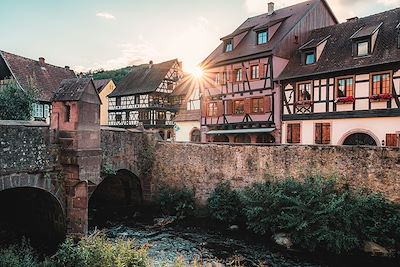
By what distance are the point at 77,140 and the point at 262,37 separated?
56.1ft

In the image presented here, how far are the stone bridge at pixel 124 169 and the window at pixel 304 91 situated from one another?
20.7ft

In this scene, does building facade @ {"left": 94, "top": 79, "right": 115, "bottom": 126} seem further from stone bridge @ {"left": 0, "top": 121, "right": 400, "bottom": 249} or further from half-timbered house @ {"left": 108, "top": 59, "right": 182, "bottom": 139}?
stone bridge @ {"left": 0, "top": 121, "right": 400, "bottom": 249}

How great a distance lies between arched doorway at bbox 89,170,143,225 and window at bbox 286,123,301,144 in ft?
31.6

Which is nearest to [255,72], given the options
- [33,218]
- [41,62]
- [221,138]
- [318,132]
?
[221,138]

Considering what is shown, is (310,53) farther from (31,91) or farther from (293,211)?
(31,91)

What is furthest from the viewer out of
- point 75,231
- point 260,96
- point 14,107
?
point 260,96

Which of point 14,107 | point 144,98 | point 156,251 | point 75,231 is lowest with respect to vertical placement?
point 156,251

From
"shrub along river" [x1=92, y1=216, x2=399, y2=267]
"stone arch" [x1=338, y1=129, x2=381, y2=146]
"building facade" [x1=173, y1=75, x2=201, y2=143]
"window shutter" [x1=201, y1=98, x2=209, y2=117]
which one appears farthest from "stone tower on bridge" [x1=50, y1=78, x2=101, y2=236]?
→ "building facade" [x1=173, y1=75, x2=201, y2=143]

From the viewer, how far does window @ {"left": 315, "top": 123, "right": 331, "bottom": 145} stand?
19172mm

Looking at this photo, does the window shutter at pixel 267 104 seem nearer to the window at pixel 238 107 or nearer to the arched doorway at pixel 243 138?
the window at pixel 238 107

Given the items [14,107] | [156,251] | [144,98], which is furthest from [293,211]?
[144,98]

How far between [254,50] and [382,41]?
8.17 m

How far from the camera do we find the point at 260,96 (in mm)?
22750

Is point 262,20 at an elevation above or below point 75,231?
above
